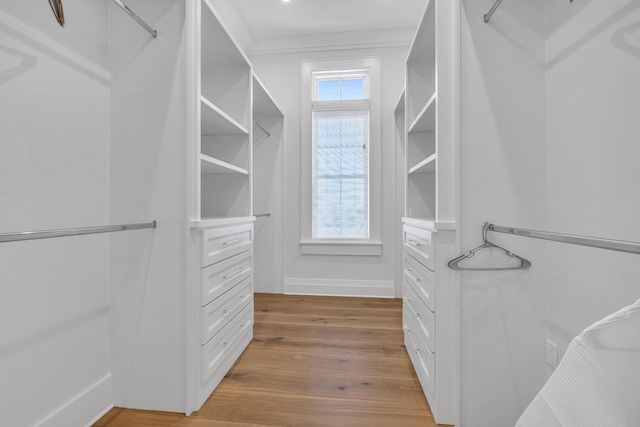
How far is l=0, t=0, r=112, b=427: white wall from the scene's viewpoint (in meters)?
1.04

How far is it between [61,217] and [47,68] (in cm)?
60

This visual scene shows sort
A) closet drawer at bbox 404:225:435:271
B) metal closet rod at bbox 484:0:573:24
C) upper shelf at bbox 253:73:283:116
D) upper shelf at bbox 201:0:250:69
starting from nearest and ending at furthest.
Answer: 1. metal closet rod at bbox 484:0:573:24
2. closet drawer at bbox 404:225:435:271
3. upper shelf at bbox 201:0:250:69
4. upper shelf at bbox 253:73:283:116

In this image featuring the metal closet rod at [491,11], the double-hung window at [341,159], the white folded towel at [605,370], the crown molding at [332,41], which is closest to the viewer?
the white folded towel at [605,370]

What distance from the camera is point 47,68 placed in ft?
3.79

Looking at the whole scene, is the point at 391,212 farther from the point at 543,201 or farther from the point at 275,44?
the point at 275,44

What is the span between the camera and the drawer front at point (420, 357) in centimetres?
137

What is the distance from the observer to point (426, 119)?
1782 mm

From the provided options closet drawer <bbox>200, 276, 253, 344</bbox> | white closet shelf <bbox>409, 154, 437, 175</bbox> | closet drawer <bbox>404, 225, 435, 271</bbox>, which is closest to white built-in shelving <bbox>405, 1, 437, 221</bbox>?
white closet shelf <bbox>409, 154, 437, 175</bbox>

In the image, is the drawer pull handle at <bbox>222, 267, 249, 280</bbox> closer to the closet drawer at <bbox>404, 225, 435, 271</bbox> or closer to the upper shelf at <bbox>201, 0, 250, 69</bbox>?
the closet drawer at <bbox>404, 225, 435, 271</bbox>

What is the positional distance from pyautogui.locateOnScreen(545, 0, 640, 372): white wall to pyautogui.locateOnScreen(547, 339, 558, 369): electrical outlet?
34 millimetres

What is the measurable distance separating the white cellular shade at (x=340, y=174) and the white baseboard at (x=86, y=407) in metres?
2.27

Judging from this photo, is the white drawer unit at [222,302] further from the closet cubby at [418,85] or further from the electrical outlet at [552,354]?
the electrical outlet at [552,354]

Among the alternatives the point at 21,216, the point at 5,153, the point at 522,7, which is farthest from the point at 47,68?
the point at 522,7

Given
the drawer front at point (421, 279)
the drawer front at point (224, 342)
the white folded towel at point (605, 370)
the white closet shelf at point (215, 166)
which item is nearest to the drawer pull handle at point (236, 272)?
the drawer front at point (224, 342)
